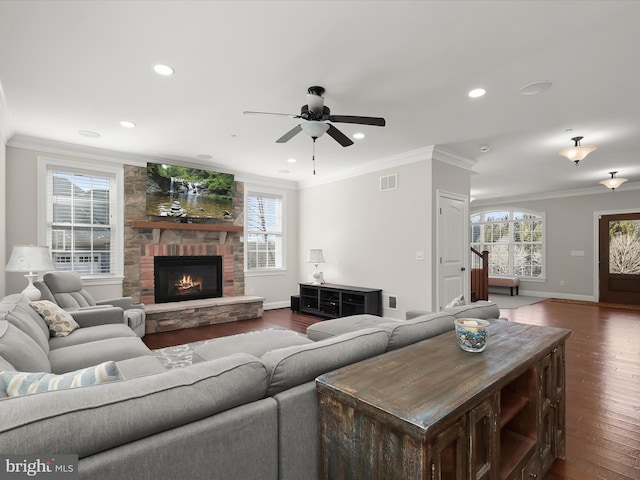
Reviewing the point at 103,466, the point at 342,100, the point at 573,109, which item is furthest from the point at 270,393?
the point at 573,109

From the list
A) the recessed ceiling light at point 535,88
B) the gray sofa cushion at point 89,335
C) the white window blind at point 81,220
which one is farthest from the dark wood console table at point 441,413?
the white window blind at point 81,220

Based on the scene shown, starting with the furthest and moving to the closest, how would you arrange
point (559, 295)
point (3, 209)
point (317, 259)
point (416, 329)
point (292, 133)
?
point (559, 295), point (317, 259), point (3, 209), point (292, 133), point (416, 329)

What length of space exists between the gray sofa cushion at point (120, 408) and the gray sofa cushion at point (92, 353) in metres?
1.59

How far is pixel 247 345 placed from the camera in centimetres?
260

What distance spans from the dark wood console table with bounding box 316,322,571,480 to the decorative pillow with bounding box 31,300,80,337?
9.14 ft

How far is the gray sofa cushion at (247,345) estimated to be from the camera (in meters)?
2.46

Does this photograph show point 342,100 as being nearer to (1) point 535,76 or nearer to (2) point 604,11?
(1) point 535,76

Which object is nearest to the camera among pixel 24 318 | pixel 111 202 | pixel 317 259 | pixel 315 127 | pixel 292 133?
pixel 24 318

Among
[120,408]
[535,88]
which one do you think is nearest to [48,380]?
[120,408]

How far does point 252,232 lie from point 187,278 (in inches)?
62.7

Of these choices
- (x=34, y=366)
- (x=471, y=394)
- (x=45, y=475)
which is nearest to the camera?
(x=45, y=475)

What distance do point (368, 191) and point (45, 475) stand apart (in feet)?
17.9

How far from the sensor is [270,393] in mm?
1240

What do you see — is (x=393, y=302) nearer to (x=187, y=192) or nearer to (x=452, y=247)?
(x=452, y=247)
